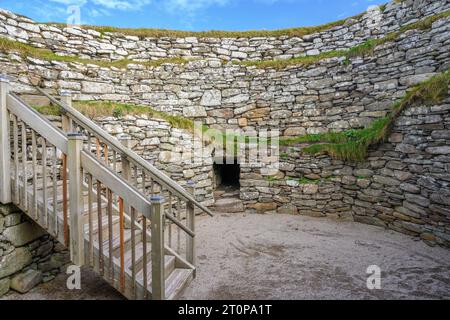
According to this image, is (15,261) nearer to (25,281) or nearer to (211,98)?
(25,281)

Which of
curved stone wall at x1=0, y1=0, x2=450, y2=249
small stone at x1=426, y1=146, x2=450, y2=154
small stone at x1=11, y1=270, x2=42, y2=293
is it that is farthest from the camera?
curved stone wall at x1=0, y1=0, x2=450, y2=249

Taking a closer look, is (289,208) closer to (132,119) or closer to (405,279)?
(405,279)

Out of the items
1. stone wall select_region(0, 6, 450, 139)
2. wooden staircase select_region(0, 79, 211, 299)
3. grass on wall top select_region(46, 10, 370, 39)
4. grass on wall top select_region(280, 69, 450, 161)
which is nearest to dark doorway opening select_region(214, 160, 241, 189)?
stone wall select_region(0, 6, 450, 139)

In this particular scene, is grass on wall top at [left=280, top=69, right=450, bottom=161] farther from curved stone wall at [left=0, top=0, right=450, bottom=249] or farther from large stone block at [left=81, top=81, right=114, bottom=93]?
large stone block at [left=81, top=81, right=114, bottom=93]

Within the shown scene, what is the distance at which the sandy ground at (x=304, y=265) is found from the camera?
10.9 feet

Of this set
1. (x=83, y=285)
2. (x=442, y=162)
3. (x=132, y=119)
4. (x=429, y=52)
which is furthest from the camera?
(x=132, y=119)

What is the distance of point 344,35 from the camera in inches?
303

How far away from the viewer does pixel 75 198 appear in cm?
281

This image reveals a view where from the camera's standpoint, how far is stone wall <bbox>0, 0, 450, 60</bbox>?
6.28 meters

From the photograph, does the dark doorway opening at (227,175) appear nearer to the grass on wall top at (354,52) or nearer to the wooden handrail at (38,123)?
the grass on wall top at (354,52)

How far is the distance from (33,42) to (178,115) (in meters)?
4.00

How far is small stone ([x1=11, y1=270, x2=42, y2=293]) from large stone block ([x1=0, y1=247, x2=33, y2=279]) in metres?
0.10

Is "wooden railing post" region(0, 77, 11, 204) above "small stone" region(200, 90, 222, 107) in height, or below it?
below
